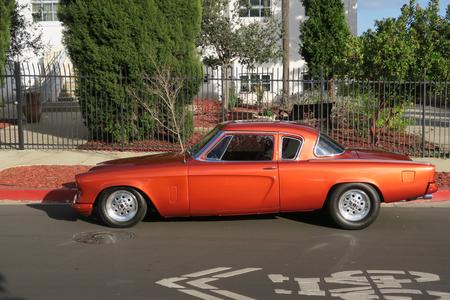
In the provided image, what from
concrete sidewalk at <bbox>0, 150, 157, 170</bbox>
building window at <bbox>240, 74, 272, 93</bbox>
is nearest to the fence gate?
concrete sidewalk at <bbox>0, 150, 157, 170</bbox>

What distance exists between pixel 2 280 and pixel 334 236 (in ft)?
11.9

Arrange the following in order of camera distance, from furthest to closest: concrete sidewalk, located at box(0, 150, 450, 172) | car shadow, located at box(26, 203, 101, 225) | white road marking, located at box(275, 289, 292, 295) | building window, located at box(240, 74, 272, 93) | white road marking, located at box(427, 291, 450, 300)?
building window, located at box(240, 74, 272, 93) < concrete sidewalk, located at box(0, 150, 450, 172) < car shadow, located at box(26, 203, 101, 225) < white road marking, located at box(275, 289, 292, 295) < white road marking, located at box(427, 291, 450, 300)

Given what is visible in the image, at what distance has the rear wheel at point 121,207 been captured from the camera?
6.77 metres

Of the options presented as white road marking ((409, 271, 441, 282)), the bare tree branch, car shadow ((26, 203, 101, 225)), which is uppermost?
the bare tree branch

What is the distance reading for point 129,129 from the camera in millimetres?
13406

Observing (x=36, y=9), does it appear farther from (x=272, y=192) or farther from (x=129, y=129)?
(x=272, y=192)

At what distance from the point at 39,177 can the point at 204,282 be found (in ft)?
18.9

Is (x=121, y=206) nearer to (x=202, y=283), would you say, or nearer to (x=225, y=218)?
(x=225, y=218)

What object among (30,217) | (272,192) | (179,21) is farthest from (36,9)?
(272,192)

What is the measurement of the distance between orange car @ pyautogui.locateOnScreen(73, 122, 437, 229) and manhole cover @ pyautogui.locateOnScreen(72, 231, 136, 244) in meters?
0.19

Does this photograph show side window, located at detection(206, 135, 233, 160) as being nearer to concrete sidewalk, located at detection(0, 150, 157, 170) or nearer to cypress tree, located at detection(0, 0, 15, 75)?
concrete sidewalk, located at detection(0, 150, 157, 170)

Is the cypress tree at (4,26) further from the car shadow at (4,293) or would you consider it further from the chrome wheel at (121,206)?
the car shadow at (4,293)

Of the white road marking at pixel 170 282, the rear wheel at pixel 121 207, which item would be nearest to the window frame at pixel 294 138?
the rear wheel at pixel 121 207

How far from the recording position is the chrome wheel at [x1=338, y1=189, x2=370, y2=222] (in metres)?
6.75
